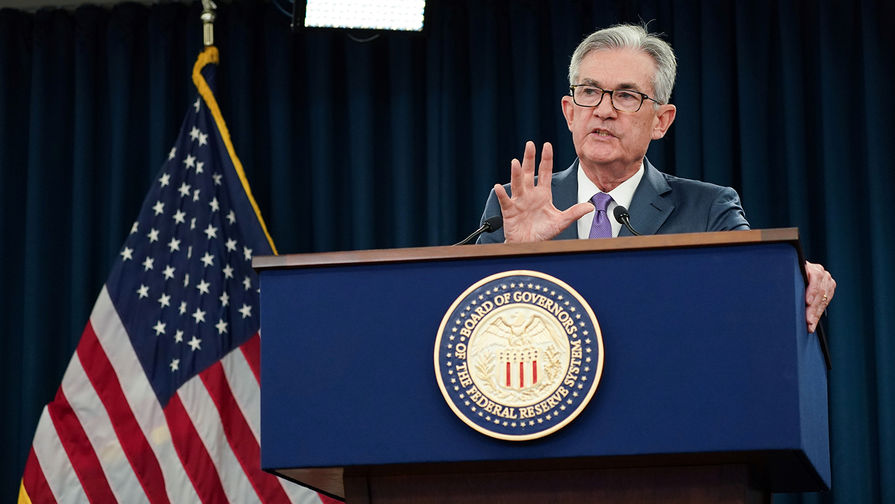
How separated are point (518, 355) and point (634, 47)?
43.9 inches

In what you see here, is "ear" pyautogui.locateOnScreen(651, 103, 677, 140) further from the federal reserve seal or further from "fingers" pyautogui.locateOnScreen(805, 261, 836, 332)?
the federal reserve seal

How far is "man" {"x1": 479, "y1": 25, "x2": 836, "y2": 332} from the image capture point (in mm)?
2477

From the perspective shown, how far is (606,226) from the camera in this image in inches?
98.3

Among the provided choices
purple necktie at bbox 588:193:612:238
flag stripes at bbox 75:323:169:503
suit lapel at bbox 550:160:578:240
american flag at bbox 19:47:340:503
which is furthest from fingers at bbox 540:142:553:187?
flag stripes at bbox 75:323:169:503

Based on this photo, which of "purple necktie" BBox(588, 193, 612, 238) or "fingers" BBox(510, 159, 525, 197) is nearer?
"fingers" BBox(510, 159, 525, 197)

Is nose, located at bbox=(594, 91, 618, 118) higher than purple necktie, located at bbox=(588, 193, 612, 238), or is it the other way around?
nose, located at bbox=(594, 91, 618, 118)

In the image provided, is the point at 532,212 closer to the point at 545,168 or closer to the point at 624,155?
the point at 545,168

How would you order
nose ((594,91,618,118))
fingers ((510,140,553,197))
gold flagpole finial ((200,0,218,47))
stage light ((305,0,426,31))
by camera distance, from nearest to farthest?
fingers ((510,140,553,197)), nose ((594,91,618,118)), stage light ((305,0,426,31)), gold flagpole finial ((200,0,218,47))

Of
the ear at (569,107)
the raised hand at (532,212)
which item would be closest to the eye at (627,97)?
the ear at (569,107)

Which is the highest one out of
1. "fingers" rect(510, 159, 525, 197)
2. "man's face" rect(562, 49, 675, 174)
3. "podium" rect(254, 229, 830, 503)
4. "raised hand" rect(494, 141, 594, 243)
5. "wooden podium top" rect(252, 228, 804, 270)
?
"man's face" rect(562, 49, 675, 174)

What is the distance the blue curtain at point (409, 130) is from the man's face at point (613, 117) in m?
1.88

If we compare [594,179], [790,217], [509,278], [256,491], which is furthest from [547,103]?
[509,278]

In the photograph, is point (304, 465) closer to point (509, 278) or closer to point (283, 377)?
point (283, 377)

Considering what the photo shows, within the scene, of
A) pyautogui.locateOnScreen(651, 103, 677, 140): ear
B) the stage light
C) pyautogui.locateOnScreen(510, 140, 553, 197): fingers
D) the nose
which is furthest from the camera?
the stage light
